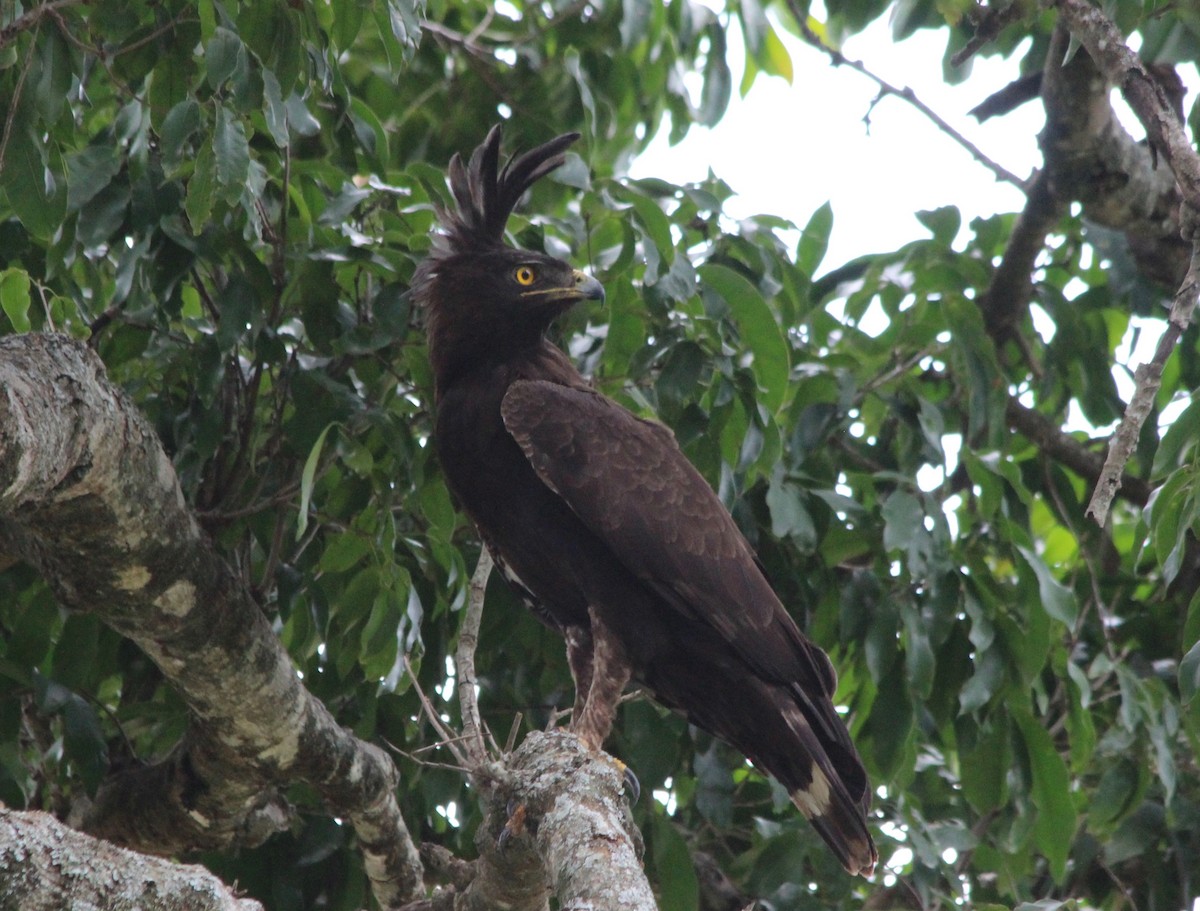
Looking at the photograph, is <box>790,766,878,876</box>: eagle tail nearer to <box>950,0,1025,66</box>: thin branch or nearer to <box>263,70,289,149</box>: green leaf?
<box>950,0,1025,66</box>: thin branch

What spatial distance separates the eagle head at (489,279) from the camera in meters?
4.71

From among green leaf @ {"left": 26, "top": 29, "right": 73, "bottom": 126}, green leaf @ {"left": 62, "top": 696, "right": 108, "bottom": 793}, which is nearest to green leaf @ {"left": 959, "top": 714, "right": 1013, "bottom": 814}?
green leaf @ {"left": 62, "top": 696, "right": 108, "bottom": 793}

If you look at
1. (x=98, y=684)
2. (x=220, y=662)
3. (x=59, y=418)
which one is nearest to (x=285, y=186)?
(x=59, y=418)

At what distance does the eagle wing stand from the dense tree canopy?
0.18 metres

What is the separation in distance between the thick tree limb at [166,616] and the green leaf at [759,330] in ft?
5.38

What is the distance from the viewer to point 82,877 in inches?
96.3

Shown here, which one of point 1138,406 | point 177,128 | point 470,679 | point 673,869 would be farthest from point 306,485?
point 1138,406

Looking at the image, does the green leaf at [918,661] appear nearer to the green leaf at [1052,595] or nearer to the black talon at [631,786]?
the green leaf at [1052,595]

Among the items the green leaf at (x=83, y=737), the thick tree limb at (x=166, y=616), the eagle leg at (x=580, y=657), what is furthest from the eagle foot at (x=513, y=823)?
the green leaf at (x=83, y=737)

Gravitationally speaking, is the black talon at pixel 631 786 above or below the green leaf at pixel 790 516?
below

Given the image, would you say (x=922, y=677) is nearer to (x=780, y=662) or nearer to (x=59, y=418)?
(x=780, y=662)

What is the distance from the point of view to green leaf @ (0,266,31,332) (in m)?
3.29

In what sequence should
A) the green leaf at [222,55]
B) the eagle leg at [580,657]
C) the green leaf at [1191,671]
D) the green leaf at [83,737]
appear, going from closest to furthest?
the green leaf at [1191,671]
the green leaf at [222,55]
the green leaf at [83,737]
the eagle leg at [580,657]

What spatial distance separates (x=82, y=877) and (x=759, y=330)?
253 cm
